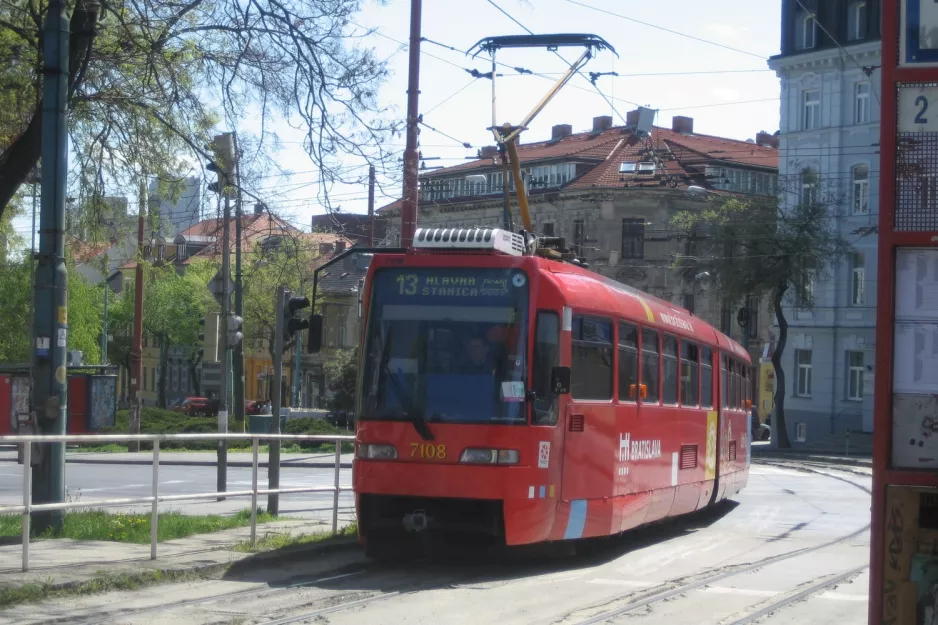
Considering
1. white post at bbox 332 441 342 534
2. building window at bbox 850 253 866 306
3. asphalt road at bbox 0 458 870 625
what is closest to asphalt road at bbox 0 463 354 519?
white post at bbox 332 441 342 534

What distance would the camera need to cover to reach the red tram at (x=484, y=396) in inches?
451

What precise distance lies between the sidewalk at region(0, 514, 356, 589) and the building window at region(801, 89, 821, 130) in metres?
43.1

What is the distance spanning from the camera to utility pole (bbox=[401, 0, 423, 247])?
1439 cm

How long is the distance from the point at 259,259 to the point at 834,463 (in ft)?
94.7

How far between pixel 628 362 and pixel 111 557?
5.67 meters

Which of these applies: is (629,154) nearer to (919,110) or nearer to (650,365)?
(650,365)

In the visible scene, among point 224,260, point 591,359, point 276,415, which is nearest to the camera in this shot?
point 591,359

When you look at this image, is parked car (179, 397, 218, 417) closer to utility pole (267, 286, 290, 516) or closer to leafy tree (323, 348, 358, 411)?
leafy tree (323, 348, 358, 411)

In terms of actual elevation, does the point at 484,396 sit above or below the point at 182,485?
above

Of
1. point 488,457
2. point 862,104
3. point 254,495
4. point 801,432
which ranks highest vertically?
point 862,104

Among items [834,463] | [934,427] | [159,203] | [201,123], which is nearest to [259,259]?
[201,123]

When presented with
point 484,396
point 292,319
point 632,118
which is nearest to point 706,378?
point 292,319

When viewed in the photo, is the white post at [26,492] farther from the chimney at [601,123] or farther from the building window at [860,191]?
the chimney at [601,123]

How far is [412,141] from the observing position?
51.9 feet
